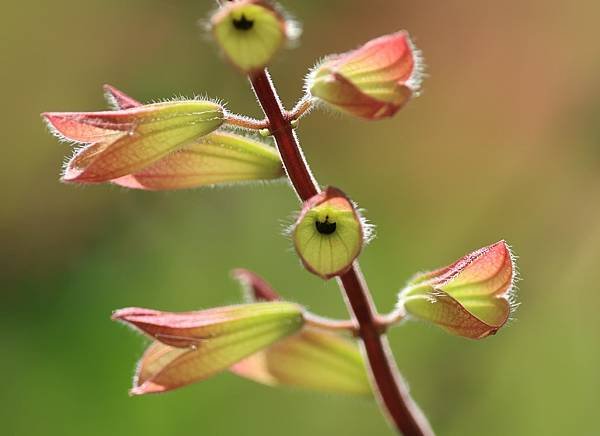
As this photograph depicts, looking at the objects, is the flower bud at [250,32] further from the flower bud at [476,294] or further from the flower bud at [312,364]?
the flower bud at [312,364]

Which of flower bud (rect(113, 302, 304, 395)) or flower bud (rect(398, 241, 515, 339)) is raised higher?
flower bud (rect(113, 302, 304, 395))

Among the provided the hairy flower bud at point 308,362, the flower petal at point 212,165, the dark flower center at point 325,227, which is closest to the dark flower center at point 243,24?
the dark flower center at point 325,227

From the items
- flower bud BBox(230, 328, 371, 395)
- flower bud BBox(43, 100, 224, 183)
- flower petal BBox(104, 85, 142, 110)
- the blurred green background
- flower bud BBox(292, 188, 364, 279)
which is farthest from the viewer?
the blurred green background

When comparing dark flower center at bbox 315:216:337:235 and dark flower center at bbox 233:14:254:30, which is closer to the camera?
dark flower center at bbox 233:14:254:30

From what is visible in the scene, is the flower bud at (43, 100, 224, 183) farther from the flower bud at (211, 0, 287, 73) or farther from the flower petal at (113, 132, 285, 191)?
the flower bud at (211, 0, 287, 73)

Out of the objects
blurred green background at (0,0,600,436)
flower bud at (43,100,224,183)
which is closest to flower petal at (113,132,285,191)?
flower bud at (43,100,224,183)

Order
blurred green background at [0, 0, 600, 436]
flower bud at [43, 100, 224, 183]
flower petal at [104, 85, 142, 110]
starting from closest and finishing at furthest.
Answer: flower bud at [43, 100, 224, 183], flower petal at [104, 85, 142, 110], blurred green background at [0, 0, 600, 436]
